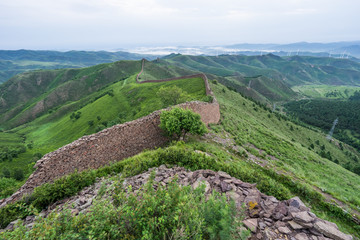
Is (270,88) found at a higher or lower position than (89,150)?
lower

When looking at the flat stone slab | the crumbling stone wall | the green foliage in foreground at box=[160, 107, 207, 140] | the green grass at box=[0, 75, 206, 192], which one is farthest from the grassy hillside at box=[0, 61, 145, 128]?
the flat stone slab

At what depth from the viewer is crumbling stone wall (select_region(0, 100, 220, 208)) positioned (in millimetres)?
10914

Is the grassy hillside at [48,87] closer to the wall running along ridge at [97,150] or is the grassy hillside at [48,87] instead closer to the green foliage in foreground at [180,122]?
the wall running along ridge at [97,150]

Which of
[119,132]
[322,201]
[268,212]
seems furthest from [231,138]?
[268,212]

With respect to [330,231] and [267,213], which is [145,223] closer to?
[267,213]

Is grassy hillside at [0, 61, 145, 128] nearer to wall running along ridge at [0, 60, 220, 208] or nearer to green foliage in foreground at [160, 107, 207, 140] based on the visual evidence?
→ wall running along ridge at [0, 60, 220, 208]

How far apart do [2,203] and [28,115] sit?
12452 cm

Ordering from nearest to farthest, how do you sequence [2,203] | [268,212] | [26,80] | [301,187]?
[268,212] < [2,203] < [301,187] < [26,80]

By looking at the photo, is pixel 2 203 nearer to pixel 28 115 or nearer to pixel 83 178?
pixel 83 178

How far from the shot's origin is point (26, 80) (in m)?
154

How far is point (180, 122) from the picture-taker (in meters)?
15.0

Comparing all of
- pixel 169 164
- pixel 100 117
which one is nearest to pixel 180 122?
pixel 169 164

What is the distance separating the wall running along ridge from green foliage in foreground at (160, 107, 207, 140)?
1574mm

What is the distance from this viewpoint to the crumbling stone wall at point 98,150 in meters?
→ 10.9
